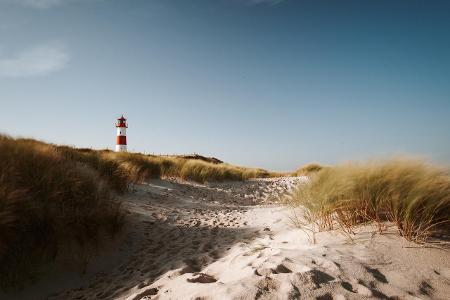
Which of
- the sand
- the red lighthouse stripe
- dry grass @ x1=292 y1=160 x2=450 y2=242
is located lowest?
the sand

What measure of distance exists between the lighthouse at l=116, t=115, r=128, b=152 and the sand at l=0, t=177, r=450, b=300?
60.0 feet

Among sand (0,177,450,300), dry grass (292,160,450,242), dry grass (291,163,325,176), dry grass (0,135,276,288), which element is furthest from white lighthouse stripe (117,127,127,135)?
dry grass (292,160,450,242)

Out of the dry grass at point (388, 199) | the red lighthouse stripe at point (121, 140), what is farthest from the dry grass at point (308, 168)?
the dry grass at point (388, 199)

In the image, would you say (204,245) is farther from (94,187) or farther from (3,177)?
(3,177)

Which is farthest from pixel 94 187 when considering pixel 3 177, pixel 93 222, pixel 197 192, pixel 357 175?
pixel 197 192

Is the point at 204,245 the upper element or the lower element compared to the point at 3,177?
lower

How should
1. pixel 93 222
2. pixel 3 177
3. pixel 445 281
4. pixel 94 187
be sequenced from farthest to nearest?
1. pixel 94 187
2. pixel 93 222
3. pixel 3 177
4. pixel 445 281

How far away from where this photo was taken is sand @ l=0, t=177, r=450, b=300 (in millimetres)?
2225

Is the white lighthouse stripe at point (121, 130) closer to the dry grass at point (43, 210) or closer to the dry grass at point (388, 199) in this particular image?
the dry grass at point (43, 210)

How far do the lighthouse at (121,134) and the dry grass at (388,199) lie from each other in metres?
21.0

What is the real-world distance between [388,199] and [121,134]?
22126mm

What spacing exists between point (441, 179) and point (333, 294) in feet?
7.30

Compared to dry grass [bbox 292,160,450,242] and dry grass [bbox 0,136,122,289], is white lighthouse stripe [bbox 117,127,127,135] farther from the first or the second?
dry grass [bbox 292,160,450,242]

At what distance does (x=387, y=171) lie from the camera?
12.3 ft
